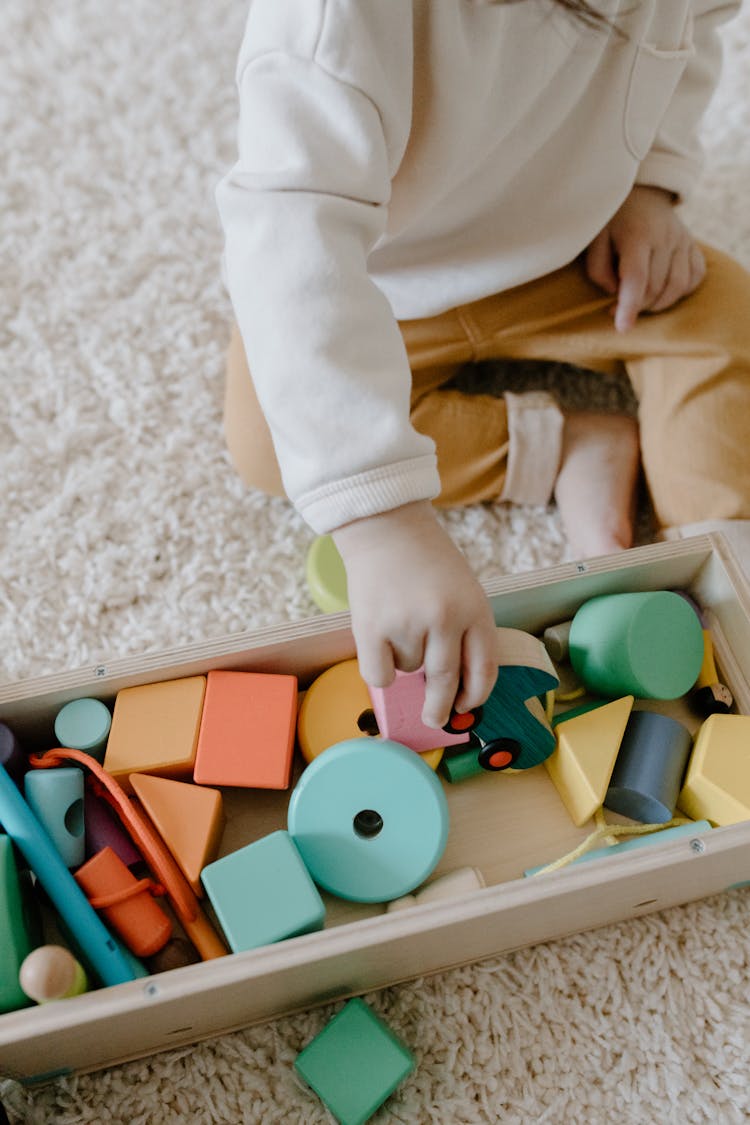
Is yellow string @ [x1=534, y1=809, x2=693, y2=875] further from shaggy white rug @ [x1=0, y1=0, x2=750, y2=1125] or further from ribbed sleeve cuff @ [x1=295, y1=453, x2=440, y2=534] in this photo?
ribbed sleeve cuff @ [x1=295, y1=453, x2=440, y2=534]

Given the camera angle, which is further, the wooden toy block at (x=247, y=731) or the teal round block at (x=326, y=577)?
the teal round block at (x=326, y=577)

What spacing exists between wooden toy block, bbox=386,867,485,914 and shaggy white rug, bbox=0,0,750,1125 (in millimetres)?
90

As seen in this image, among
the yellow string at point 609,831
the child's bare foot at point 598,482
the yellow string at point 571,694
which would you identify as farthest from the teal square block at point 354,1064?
the child's bare foot at point 598,482

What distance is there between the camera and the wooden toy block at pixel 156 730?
647mm

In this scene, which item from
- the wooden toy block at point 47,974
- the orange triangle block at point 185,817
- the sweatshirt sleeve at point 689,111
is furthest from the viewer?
the sweatshirt sleeve at point 689,111

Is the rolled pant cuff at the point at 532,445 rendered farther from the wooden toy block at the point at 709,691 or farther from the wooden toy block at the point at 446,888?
the wooden toy block at the point at 446,888

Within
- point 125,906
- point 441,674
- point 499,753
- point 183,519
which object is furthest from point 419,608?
point 183,519

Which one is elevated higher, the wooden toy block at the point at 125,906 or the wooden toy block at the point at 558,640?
the wooden toy block at the point at 125,906

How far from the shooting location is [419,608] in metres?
0.55

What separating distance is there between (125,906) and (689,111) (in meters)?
0.72

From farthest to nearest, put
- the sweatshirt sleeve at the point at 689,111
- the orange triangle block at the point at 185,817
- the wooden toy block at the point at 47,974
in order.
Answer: the sweatshirt sleeve at the point at 689,111 → the orange triangle block at the point at 185,817 → the wooden toy block at the point at 47,974

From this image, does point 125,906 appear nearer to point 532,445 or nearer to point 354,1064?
point 354,1064

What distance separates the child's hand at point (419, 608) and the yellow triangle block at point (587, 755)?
4.6 inches

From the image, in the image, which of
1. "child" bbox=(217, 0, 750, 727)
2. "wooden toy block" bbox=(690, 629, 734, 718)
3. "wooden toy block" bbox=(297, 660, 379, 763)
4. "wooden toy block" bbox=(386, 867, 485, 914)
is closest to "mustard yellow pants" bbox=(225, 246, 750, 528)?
"child" bbox=(217, 0, 750, 727)
